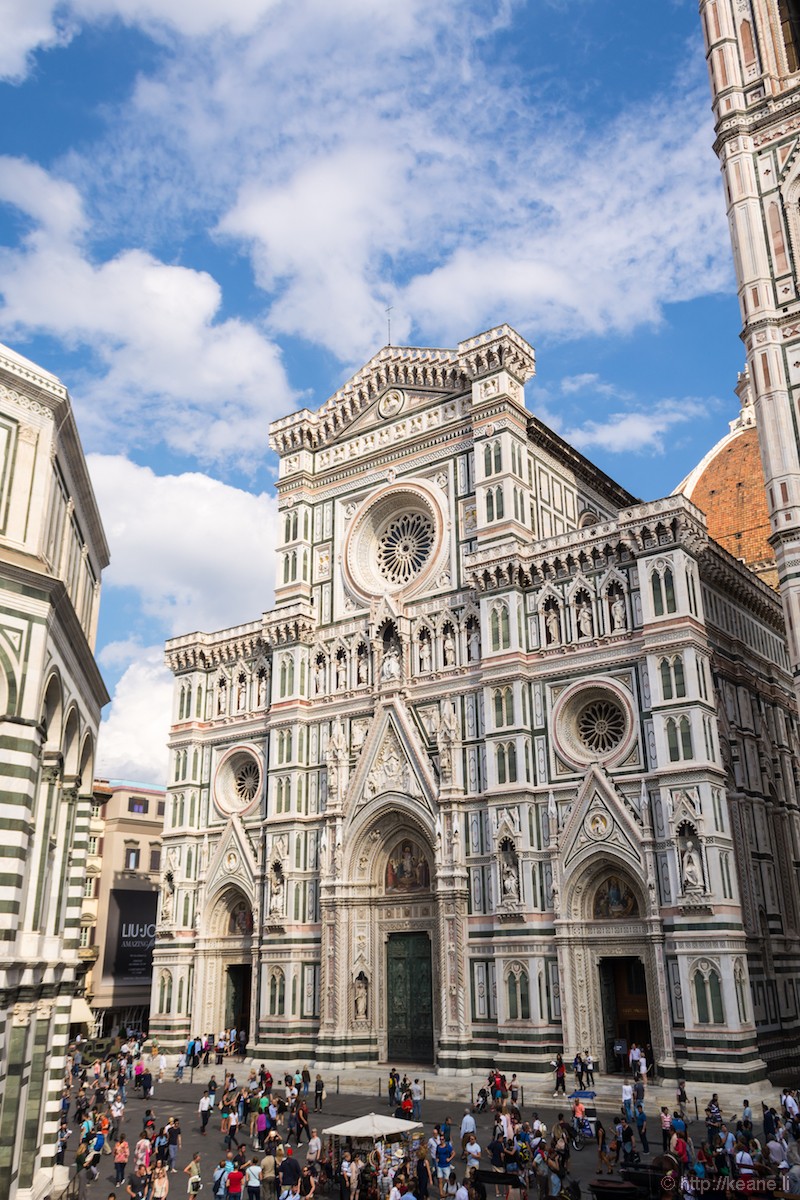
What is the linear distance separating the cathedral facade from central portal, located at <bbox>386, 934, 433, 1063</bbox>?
0.11 m

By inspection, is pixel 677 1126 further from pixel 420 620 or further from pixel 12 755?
pixel 420 620

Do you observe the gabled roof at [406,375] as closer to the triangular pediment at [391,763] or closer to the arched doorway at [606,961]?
the triangular pediment at [391,763]

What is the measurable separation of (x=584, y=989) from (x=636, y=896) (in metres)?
3.18

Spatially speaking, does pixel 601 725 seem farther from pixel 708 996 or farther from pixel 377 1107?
pixel 377 1107

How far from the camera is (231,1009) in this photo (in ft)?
137

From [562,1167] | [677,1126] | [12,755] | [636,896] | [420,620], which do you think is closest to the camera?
[12,755]

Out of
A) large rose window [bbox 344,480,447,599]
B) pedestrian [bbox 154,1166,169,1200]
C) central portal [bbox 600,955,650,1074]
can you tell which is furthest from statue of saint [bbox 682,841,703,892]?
pedestrian [bbox 154,1166,169,1200]

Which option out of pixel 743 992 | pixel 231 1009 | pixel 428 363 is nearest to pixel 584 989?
pixel 743 992

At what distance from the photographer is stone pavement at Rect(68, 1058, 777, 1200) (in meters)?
23.6

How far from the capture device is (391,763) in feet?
123

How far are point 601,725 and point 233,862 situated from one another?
55.2 feet

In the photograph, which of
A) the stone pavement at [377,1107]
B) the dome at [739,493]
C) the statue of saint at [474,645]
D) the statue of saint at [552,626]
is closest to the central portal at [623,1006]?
the stone pavement at [377,1107]

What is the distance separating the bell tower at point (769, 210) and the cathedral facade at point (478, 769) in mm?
4336

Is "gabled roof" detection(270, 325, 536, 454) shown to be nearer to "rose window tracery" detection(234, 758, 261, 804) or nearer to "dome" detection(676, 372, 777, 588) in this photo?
"rose window tracery" detection(234, 758, 261, 804)
